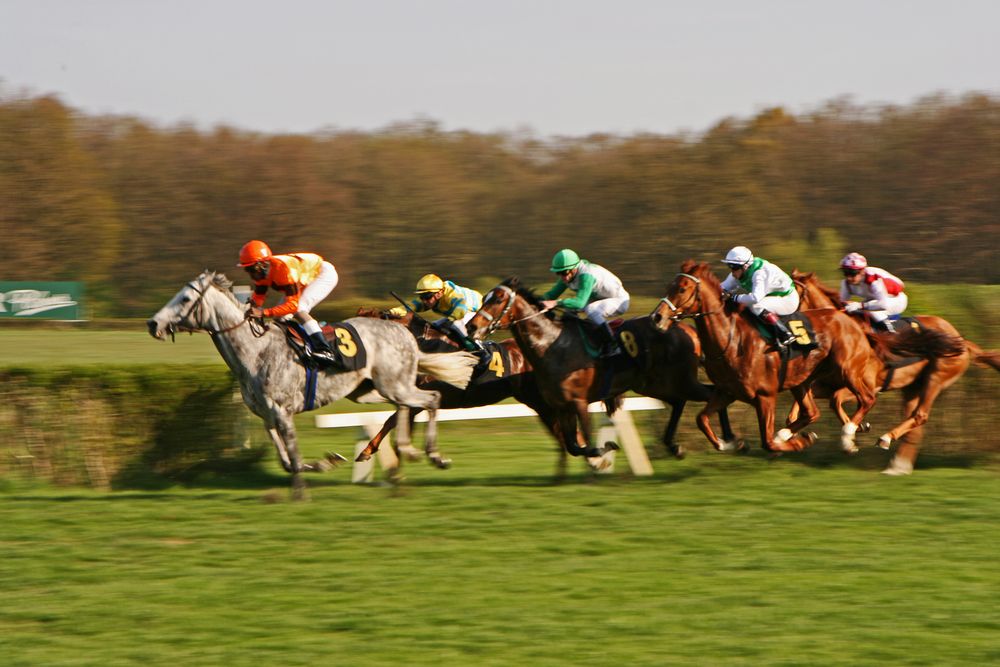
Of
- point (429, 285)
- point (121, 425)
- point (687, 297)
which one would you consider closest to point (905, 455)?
point (687, 297)

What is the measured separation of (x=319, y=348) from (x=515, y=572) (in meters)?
3.16

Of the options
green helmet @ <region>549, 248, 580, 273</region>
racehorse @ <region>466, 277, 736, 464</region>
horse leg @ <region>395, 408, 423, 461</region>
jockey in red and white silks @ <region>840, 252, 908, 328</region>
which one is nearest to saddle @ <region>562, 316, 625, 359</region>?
racehorse @ <region>466, 277, 736, 464</region>

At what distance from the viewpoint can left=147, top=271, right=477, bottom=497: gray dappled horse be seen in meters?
8.54

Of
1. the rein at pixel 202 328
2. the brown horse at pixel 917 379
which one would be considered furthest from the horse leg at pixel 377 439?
the brown horse at pixel 917 379

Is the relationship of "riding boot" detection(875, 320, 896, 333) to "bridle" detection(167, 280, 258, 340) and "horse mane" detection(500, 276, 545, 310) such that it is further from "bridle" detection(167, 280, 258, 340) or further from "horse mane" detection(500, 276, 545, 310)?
"bridle" detection(167, 280, 258, 340)

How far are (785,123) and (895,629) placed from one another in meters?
30.0

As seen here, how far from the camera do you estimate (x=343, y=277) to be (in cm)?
3256

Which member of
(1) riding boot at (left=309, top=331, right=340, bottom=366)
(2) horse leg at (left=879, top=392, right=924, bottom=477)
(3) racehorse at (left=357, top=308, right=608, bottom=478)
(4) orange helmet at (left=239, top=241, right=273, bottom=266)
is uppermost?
(4) orange helmet at (left=239, top=241, right=273, bottom=266)

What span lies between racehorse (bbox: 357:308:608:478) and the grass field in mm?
619

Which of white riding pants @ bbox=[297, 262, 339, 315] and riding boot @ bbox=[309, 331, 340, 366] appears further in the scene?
white riding pants @ bbox=[297, 262, 339, 315]

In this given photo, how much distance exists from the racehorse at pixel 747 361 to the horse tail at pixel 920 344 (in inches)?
20.6

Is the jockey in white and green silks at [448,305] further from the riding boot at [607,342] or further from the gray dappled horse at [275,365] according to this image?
the riding boot at [607,342]

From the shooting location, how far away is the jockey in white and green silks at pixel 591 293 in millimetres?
9383

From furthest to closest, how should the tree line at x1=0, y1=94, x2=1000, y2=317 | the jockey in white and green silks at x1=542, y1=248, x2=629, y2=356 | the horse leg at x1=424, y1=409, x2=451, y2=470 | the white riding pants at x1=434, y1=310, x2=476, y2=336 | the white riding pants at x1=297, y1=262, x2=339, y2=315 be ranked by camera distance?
the tree line at x1=0, y1=94, x2=1000, y2=317, the white riding pants at x1=434, y1=310, x2=476, y2=336, the jockey in white and green silks at x1=542, y1=248, x2=629, y2=356, the horse leg at x1=424, y1=409, x2=451, y2=470, the white riding pants at x1=297, y1=262, x2=339, y2=315
